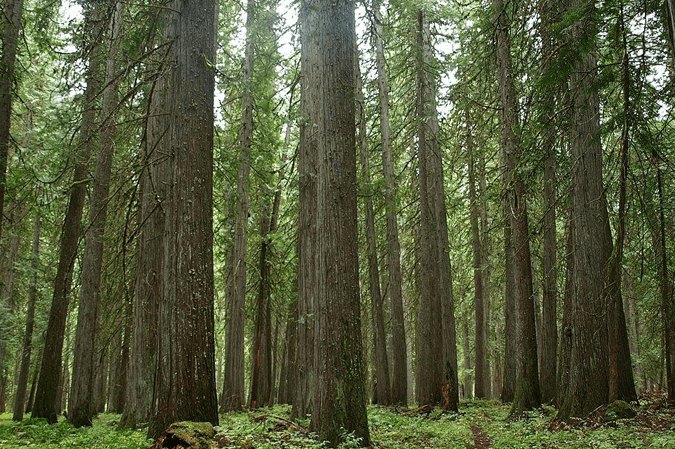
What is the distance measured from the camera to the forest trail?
8.27 metres

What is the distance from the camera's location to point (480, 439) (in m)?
9.14

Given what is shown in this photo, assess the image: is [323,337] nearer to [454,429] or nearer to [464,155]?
[454,429]

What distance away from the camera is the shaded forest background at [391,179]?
24.6ft

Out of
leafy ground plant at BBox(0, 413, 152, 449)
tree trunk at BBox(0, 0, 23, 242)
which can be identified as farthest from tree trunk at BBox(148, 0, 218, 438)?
tree trunk at BBox(0, 0, 23, 242)

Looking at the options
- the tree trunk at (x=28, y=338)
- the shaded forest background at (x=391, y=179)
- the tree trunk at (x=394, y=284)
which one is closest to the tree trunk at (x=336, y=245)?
the shaded forest background at (x=391, y=179)

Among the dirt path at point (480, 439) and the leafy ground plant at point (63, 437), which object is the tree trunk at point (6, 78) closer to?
the leafy ground plant at point (63, 437)

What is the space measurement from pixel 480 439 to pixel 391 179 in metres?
7.80

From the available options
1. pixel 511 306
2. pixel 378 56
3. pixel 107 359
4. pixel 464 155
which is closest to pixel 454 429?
pixel 511 306

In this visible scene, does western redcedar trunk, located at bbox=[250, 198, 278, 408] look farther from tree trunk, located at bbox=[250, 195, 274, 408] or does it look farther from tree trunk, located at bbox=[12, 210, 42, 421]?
tree trunk, located at bbox=[12, 210, 42, 421]

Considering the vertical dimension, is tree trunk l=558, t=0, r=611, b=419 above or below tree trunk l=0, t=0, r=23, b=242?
below

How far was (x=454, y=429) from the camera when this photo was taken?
33.7 feet

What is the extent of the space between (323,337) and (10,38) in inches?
336

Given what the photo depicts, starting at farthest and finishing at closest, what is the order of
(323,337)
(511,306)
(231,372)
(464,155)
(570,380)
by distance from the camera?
1. (464,155)
2. (511,306)
3. (231,372)
4. (570,380)
5. (323,337)

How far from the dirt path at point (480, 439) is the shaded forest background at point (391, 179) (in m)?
1.65
